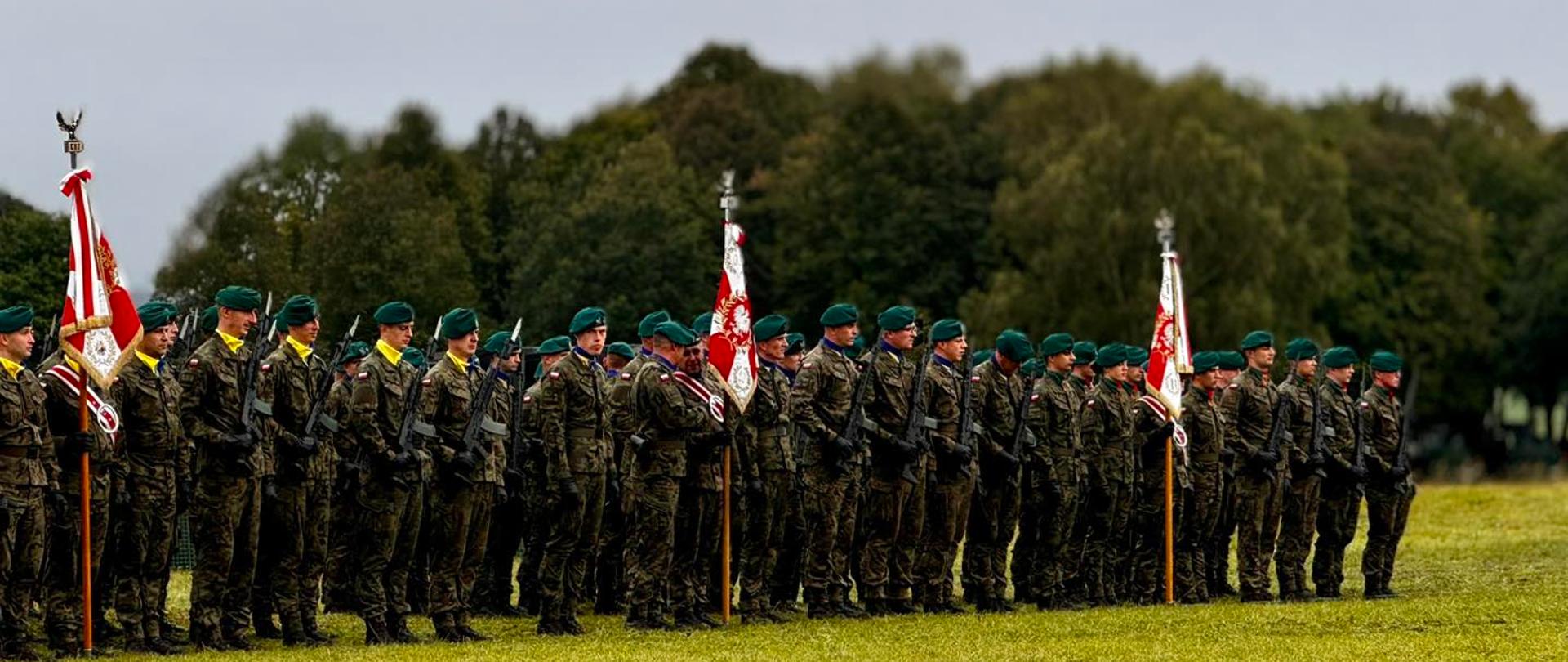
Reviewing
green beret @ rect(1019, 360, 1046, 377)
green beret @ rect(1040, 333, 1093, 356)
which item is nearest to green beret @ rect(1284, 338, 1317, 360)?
green beret @ rect(1040, 333, 1093, 356)

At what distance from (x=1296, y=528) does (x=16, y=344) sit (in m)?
11.2

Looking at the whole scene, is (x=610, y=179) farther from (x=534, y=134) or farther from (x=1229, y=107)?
(x=1229, y=107)

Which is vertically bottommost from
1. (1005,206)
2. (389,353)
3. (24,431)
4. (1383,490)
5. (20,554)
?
(20,554)

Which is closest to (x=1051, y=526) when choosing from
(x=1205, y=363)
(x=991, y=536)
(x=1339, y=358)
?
(x=991, y=536)

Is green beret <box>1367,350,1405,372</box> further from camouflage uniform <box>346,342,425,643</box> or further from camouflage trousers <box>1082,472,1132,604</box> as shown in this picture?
camouflage uniform <box>346,342,425,643</box>

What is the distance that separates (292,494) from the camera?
17000 millimetres

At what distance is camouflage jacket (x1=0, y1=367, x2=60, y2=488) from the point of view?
50.3ft

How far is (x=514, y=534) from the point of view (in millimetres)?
20672

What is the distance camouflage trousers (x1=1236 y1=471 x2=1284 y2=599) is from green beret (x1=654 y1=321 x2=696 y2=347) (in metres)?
5.87

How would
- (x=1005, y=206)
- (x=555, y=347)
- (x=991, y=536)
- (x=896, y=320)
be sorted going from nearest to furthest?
1. (x=896, y=320)
2. (x=555, y=347)
3. (x=991, y=536)
4. (x=1005, y=206)

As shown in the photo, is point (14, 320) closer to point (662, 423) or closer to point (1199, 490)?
point (662, 423)

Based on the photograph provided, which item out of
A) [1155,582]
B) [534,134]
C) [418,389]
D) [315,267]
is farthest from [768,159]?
[418,389]

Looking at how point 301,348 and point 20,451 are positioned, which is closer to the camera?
point 20,451

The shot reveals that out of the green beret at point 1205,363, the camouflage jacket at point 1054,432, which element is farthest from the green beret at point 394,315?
the green beret at point 1205,363
